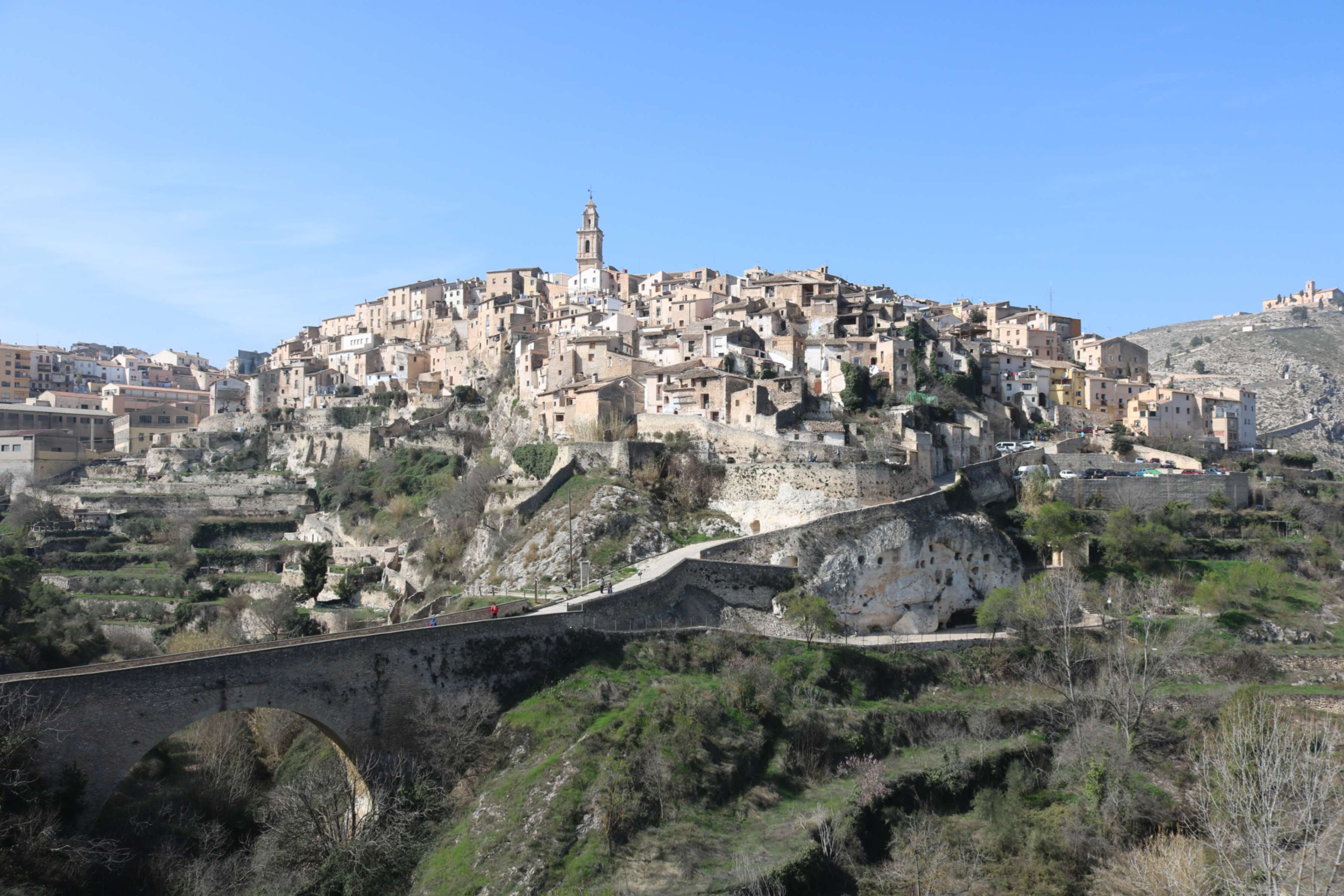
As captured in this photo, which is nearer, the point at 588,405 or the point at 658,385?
the point at 588,405

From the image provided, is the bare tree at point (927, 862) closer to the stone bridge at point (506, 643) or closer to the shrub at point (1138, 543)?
the stone bridge at point (506, 643)

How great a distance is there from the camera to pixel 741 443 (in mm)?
47562

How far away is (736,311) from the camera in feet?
207

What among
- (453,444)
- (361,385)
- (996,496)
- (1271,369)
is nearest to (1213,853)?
(996,496)

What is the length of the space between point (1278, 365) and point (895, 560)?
76.2 m

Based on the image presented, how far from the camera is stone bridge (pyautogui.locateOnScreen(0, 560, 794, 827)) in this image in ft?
73.3

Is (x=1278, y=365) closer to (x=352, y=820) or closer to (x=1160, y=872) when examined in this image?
(x=1160, y=872)

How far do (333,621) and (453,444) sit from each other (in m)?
20.1

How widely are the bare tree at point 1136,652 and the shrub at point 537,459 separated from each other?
997 inches

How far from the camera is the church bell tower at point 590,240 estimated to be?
9906 cm

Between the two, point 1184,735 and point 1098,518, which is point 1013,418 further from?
point 1184,735

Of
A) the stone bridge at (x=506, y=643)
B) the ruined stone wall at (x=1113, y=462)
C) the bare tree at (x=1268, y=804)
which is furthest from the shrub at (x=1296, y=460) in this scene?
the bare tree at (x=1268, y=804)

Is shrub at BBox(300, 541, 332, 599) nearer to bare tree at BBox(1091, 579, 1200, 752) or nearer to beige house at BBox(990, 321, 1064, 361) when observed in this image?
bare tree at BBox(1091, 579, 1200, 752)

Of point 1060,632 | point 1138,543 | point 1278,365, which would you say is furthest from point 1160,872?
point 1278,365
